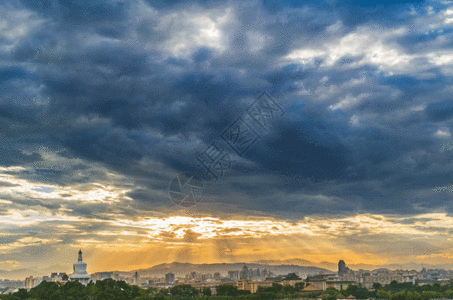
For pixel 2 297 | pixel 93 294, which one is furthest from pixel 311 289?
pixel 2 297

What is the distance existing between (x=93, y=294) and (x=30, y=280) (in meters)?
87.3

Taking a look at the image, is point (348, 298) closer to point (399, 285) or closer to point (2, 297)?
point (399, 285)

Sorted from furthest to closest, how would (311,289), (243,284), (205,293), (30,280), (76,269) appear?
(30,280)
(243,284)
(311,289)
(205,293)
(76,269)

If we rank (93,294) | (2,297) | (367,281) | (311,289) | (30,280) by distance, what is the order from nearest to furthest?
(2,297) < (93,294) < (311,289) < (30,280) < (367,281)

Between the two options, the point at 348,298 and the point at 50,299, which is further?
the point at 348,298

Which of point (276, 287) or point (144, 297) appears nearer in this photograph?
point (144, 297)

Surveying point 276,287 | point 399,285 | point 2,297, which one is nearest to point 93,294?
point 2,297

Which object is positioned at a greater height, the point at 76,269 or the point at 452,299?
the point at 76,269

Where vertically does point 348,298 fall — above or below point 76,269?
below

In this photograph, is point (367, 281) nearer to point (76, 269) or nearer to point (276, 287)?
point (276, 287)

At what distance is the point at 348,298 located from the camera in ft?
302

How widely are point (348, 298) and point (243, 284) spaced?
3753 cm

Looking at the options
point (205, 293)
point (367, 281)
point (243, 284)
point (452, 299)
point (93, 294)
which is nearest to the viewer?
point (93, 294)

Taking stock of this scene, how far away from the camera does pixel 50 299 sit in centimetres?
5578
